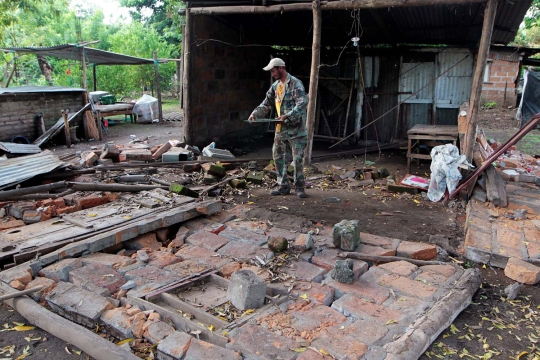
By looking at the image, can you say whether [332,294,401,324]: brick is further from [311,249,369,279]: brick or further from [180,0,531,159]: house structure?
[180,0,531,159]: house structure

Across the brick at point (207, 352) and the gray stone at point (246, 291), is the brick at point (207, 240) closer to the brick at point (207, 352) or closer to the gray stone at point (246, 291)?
the gray stone at point (246, 291)

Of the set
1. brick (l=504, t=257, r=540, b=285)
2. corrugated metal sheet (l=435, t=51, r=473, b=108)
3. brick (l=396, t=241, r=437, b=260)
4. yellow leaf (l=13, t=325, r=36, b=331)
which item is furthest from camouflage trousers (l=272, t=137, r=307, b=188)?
corrugated metal sheet (l=435, t=51, r=473, b=108)

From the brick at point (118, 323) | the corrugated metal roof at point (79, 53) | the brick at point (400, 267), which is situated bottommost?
the brick at point (118, 323)

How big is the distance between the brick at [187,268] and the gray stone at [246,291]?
65cm

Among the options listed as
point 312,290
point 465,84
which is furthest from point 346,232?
point 465,84

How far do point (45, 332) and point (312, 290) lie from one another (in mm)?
2028

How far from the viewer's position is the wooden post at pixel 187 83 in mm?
8875

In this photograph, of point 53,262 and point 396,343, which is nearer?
point 396,343

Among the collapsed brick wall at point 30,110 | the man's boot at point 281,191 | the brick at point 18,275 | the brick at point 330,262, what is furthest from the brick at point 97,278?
the collapsed brick wall at point 30,110

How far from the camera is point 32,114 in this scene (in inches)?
428

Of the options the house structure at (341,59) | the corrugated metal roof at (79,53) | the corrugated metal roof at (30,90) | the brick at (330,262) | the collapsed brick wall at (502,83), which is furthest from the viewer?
the collapsed brick wall at (502,83)

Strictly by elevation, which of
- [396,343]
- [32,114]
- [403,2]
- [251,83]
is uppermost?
[403,2]

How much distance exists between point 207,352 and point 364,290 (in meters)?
1.49

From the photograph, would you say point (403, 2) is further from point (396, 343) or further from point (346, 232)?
point (396, 343)
